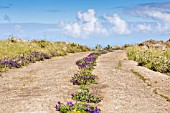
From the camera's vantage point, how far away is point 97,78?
52.6ft

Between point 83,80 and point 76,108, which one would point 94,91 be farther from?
point 76,108

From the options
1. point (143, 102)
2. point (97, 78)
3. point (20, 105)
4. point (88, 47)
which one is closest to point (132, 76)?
point (97, 78)

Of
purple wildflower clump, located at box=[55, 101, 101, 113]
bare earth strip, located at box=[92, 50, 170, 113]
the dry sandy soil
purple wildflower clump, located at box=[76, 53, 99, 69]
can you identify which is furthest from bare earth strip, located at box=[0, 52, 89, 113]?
bare earth strip, located at box=[92, 50, 170, 113]

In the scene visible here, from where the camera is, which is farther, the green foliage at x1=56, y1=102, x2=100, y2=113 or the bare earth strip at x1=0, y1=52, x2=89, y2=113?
the bare earth strip at x1=0, y1=52, x2=89, y2=113

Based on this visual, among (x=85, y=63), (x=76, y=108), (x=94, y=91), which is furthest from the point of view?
(x=85, y=63)

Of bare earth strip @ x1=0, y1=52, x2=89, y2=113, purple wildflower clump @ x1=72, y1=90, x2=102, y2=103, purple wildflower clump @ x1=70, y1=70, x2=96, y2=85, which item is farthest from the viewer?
purple wildflower clump @ x1=70, y1=70, x2=96, y2=85

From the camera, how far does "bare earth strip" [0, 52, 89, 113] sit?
9.99 meters

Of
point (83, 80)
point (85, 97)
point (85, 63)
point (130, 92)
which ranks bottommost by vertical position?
point (130, 92)

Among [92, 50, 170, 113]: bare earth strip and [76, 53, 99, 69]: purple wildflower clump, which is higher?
[76, 53, 99, 69]: purple wildflower clump

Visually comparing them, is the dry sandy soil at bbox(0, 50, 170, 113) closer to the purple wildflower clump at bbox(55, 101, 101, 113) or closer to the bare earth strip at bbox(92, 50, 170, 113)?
the bare earth strip at bbox(92, 50, 170, 113)

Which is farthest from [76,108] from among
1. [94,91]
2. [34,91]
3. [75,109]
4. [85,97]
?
[34,91]

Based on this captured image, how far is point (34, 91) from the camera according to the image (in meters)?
12.9

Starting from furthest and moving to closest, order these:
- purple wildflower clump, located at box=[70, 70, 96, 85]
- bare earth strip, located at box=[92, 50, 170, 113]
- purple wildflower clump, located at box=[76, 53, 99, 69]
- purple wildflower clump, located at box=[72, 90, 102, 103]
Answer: purple wildflower clump, located at box=[76, 53, 99, 69] < purple wildflower clump, located at box=[70, 70, 96, 85] < purple wildflower clump, located at box=[72, 90, 102, 103] < bare earth strip, located at box=[92, 50, 170, 113]

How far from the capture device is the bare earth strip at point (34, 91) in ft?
32.8
